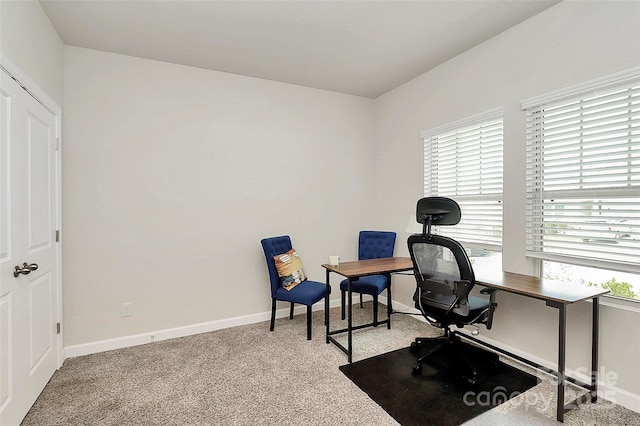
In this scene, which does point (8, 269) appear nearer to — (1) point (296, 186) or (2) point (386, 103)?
(1) point (296, 186)

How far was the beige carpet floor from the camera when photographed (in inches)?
78.2

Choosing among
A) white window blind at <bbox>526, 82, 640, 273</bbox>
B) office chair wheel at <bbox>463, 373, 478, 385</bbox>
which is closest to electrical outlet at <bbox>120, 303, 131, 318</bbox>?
office chair wheel at <bbox>463, 373, 478, 385</bbox>

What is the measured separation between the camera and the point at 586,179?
2293 mm

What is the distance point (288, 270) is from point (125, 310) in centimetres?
168

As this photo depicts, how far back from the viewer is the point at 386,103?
4.25 m

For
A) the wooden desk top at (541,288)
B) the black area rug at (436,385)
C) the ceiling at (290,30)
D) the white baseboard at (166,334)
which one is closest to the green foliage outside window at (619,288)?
the wooden desk top at (541,288)

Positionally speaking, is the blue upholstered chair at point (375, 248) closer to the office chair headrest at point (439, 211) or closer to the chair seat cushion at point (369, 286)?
the chair seat cushion at point (369, 286)

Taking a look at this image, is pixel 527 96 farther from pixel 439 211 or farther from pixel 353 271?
pixel 353 271

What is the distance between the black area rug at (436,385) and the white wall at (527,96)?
0.40 meters

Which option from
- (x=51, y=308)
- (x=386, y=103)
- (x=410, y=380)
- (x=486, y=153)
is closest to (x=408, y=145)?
(x=386, y=103)

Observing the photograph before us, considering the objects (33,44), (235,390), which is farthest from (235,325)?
(33,44)

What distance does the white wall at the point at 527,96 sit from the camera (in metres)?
2.09

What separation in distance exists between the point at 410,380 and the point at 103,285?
9.74ft

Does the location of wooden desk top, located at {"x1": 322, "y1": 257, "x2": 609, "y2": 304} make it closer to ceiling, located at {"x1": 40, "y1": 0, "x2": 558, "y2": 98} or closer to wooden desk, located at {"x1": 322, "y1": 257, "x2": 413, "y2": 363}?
wooden desk, located at {"x1": 322, "y1": 257, "x2": 413, "y2": 363}
